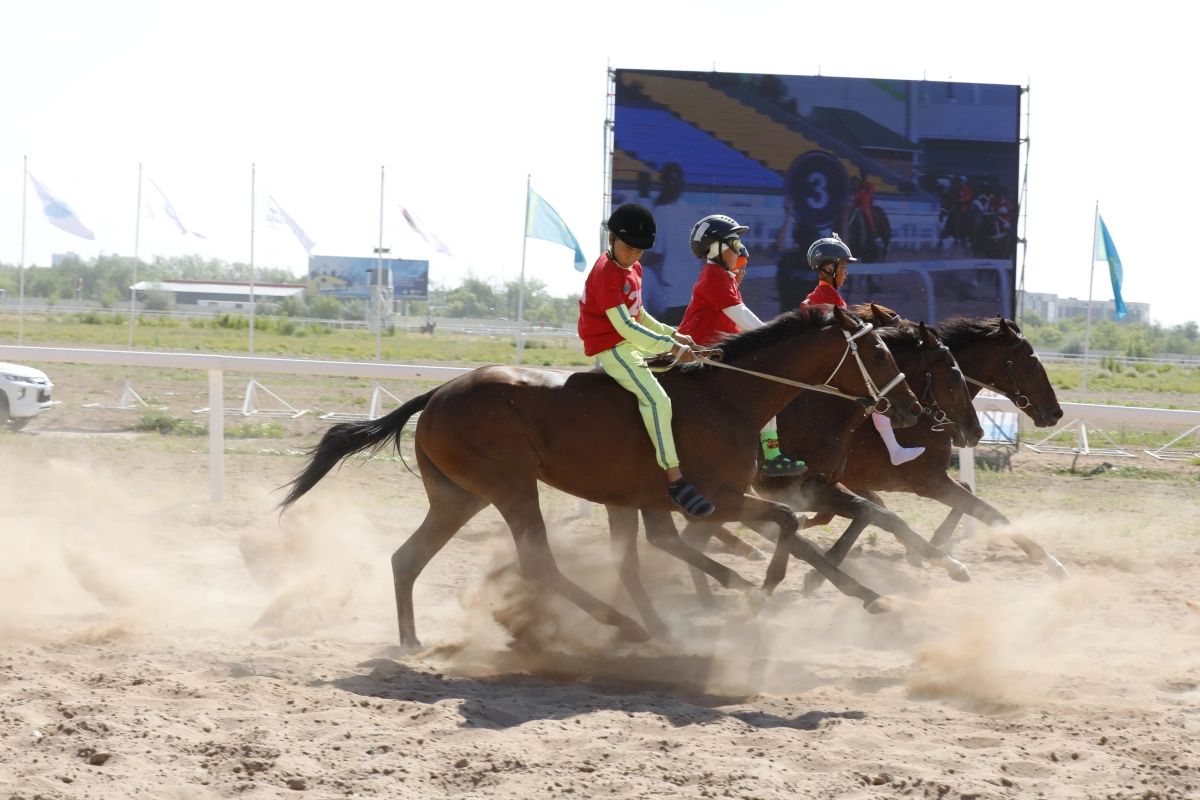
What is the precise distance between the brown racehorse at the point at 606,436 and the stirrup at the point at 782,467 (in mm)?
833

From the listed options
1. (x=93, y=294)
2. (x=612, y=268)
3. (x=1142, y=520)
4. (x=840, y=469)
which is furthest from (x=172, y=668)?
(x=93, y=294)

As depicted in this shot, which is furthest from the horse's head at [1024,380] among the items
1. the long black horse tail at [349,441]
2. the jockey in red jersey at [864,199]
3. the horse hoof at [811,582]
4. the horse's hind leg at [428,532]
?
the jockey in red jersey at [864,199]

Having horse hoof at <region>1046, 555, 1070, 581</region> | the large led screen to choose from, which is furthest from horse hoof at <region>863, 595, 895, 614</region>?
the large led screen

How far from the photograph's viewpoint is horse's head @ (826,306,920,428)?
5.89m

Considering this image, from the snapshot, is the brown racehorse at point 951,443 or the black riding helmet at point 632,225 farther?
the brown racehorse at point 951,443

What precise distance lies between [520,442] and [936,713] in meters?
2.42

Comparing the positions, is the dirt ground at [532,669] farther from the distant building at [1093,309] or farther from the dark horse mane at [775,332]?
the distant building at [1093,309]

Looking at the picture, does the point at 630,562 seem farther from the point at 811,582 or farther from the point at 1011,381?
the point at 1011,381

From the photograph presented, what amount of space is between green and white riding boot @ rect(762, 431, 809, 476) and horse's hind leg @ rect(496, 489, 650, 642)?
1.63 m

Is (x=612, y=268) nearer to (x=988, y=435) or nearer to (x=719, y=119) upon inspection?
(x=719, y=119)

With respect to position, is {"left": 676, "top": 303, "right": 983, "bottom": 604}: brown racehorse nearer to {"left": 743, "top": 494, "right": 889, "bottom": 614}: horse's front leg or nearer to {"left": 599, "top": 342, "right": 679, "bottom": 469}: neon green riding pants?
{"left": 743, "top": 494, "right": 889, "bottom": 614}: horse's front leg

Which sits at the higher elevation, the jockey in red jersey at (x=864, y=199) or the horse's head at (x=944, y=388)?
the jockey in red jersey at (x=864, y=199)

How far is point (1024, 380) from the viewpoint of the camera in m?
7.40

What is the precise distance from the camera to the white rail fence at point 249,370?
9039mm
